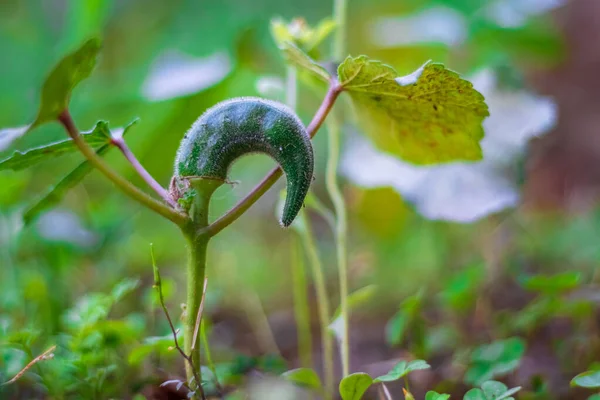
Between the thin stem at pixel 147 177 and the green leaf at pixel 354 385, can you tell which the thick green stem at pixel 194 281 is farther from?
the green leaf at pixel 354 385

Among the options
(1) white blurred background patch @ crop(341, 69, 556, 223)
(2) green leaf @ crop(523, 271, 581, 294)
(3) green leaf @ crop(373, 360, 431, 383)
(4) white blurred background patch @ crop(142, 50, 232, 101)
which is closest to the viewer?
(3) green leaf @ crop(373, 360, 431, 383)

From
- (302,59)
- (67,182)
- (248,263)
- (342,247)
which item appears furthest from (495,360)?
(248,263)

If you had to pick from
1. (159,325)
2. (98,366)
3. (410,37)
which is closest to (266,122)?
(98,366)

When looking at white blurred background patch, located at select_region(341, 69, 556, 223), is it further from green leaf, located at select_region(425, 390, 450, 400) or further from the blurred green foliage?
green leaf, located at select_region(425, 390, 450, 400)

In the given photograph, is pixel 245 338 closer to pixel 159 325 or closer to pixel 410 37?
pixel 159 325

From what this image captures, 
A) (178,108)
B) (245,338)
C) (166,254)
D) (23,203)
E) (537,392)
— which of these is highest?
(178,108)

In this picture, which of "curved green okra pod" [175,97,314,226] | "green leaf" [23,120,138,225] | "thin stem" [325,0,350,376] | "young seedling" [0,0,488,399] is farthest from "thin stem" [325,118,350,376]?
"green leaf" [23,120,138,225]
